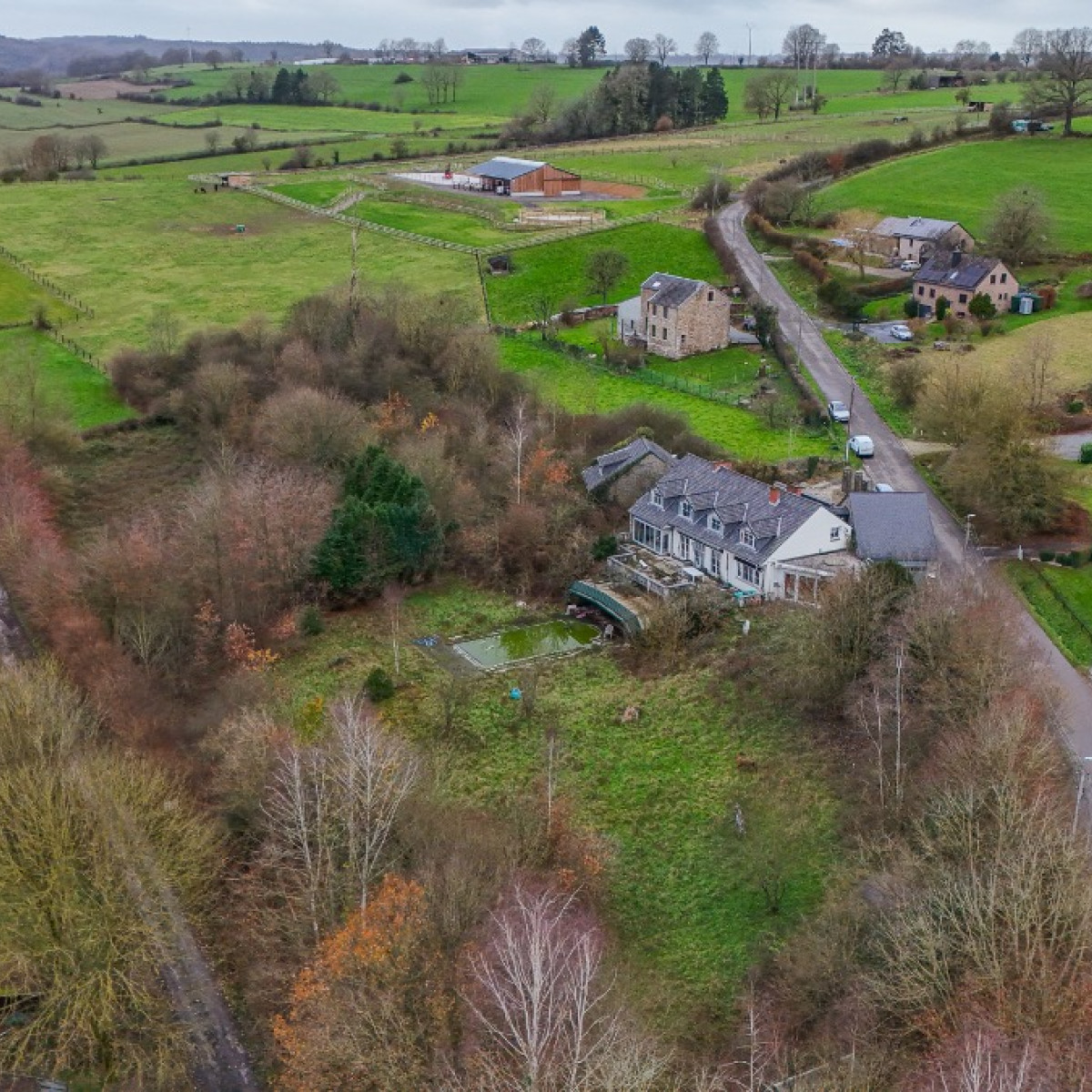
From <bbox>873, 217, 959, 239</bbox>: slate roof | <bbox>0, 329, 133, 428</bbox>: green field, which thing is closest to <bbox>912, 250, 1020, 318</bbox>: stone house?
<bbox>873, 217, 959, 239</bbox>: slate roof

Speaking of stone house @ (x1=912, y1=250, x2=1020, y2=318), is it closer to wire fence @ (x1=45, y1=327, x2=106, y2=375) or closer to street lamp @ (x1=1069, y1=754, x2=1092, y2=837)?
street lamp @ (x1=1069, y1=754, x2=1092, y2=837)

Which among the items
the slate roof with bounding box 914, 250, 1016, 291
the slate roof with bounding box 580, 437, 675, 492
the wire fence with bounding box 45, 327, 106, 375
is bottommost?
the slate roof with bounding box 580, 437, 675, 492

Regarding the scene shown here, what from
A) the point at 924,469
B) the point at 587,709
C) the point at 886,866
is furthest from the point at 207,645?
the point at 924,469

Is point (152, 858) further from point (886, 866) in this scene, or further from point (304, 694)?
point (886, 866)

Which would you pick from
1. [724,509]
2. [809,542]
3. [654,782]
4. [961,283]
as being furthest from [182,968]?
[961,283]

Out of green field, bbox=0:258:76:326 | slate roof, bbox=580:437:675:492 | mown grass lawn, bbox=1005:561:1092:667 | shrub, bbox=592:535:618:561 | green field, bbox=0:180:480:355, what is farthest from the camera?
green field, bbox=0:180:480:355

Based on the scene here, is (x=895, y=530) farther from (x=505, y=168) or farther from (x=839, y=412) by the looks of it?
(x=505, y=168)
